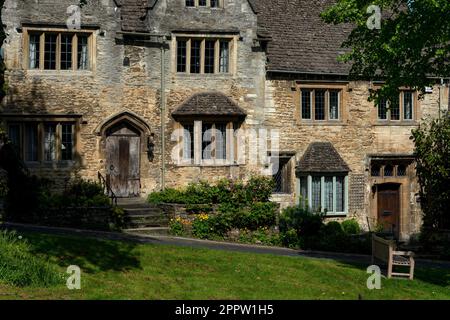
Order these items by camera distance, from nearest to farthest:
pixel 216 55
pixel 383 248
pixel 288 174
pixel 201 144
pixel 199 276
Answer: pixel 199 276 < pixel 383 248 < pixel 201 144 < pixel 216 55 < pixel 288 174

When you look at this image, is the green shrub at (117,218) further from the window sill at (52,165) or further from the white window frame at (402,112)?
the white window frame at (402,112)

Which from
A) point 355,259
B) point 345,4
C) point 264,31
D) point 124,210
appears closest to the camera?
point 345,4

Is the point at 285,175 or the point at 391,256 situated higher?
the point at 285,175

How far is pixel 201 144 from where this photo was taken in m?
30.6

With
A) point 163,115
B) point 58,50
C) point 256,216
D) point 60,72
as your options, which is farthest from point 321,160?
point 58,50

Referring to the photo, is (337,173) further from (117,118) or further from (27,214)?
(27,214)

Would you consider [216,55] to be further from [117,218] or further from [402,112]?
[402,112]

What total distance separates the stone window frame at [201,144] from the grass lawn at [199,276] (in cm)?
887

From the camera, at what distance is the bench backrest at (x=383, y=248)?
20353mm

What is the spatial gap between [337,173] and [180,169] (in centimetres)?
695

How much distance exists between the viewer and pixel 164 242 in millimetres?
24359

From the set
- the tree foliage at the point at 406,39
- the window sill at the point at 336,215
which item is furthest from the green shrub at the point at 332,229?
the tree foliage at the point at 406,39

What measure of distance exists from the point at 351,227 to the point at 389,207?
3.23 metres
